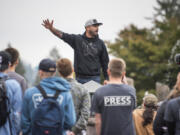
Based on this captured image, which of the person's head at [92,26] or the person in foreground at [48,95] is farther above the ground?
the person's head at [92,26]

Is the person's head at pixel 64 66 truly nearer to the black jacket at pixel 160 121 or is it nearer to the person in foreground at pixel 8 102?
the person in foreground at pixel 8 102

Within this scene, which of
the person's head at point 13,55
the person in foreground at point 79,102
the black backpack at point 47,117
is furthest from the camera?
the person's head at point 13,55

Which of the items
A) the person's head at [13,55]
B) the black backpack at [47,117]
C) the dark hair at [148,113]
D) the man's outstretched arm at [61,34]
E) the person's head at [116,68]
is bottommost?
the dark hair at [148,113]

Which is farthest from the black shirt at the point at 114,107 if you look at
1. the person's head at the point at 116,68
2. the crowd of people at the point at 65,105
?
the person's head at the point at 116,68

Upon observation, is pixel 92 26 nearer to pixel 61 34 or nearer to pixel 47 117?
pixel 61 34

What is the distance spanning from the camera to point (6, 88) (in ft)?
19.0

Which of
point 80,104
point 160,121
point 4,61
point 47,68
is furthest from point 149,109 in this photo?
point 4,61

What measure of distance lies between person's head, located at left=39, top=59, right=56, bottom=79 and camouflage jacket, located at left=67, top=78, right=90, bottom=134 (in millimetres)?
783

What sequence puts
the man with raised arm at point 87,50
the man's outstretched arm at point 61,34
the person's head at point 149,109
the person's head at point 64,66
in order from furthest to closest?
the man with raised arm at point 87,50 < the man's outstretched arm at point 61,34 < the person's head at point 149,109 < the person's head at point 64,66

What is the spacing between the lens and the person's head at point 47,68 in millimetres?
5680

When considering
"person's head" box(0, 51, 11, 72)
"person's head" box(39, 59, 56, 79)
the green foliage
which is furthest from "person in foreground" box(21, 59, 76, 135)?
the green foliage

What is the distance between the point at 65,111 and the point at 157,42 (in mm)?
26715

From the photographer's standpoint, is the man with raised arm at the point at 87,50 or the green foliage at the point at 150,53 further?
the green foliage at the point at 150,53

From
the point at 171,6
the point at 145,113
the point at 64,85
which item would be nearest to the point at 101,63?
the point at 145,113
